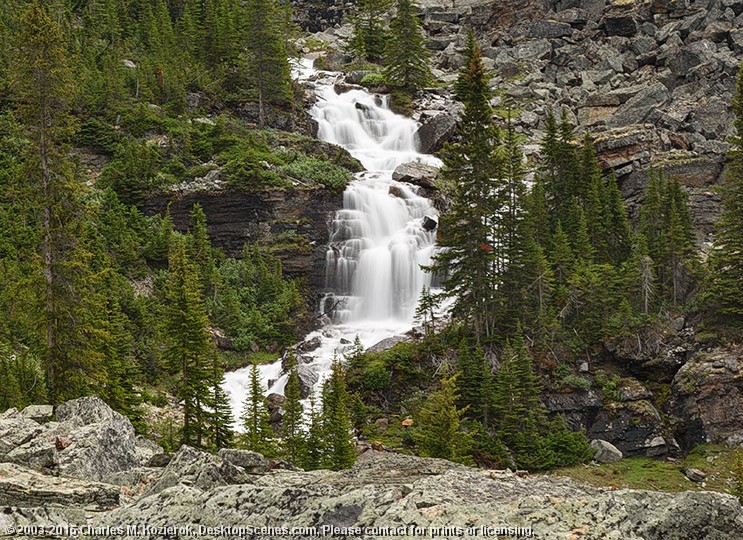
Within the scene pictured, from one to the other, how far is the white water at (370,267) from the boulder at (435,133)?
310 centimetres

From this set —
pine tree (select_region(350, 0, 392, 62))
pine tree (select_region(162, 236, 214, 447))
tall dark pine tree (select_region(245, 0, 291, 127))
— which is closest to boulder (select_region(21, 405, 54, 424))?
pine tree (select_region(162, 236, 214, 447))

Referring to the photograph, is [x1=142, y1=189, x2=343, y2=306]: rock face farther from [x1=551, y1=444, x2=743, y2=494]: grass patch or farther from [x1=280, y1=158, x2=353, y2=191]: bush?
[x1=551, y1=444, x2=743, y2=494]: grass patch

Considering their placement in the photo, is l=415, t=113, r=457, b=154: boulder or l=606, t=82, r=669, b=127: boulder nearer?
l=415, t=113, r=457, b=154: boulder

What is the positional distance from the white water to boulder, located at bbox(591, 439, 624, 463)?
14.3m

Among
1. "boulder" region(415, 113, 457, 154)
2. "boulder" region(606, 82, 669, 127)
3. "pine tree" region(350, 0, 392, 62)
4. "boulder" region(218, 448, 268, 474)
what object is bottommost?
"boulder" region(218, 448, 268, 474)

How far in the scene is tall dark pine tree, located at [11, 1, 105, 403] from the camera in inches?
793

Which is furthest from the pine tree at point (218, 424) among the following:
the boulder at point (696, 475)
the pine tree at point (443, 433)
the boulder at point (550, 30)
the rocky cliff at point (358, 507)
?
the boulder at point (550, 30)

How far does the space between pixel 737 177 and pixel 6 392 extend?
3720 centimetres

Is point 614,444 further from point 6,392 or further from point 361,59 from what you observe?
point 361,59

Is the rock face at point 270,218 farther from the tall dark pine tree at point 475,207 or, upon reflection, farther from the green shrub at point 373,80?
the green shrub at point 373,80

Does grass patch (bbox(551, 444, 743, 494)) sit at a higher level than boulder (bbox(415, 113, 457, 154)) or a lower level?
lower

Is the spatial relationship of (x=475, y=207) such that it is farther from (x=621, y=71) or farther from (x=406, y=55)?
(x=621, y=71)

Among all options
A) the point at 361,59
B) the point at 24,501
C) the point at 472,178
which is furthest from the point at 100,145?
the point at 24,501

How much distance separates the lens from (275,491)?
7145 mm
